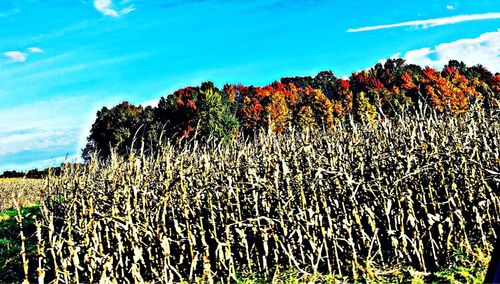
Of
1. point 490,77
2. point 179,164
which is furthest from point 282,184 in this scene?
point 490,77

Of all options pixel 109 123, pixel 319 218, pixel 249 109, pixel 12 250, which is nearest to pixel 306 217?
A: pixel 319 218

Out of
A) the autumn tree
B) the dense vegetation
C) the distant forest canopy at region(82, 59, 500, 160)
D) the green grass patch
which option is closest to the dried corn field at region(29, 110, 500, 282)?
the dense vegetation

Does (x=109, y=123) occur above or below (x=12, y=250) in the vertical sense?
above

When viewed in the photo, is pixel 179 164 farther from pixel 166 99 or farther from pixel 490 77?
pixel 490 77

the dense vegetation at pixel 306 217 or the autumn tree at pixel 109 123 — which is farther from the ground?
the autumn tree at pixel 109 123

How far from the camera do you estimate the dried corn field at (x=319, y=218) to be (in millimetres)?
5723

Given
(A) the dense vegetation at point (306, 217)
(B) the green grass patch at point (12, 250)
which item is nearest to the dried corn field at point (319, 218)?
(A) the dense vegetation at point (306, 217)

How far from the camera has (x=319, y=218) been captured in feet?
18.6

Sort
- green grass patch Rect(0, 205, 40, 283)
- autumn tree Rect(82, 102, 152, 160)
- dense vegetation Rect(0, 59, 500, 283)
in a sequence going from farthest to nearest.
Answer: autumn tree Rect(82, 102, 152, 160) → green grass patch Rect(0, 205, 40, 283) → dense vegetation Rect(0, 59, 500, 283)

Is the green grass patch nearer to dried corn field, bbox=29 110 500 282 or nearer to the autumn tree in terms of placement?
dried corn field, bbox=29 110 500 282

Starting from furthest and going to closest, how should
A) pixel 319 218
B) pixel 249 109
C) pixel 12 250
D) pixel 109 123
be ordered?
pixel 109 123 < pixel 249 109 < pixel 12 250 < pixel 319 218

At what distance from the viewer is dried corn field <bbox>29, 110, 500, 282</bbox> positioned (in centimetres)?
572

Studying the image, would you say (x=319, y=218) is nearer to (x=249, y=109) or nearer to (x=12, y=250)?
(x=12, y=250)

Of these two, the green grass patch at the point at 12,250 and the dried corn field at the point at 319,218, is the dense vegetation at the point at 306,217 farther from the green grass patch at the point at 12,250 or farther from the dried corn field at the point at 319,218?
the green grass patch at the point at 12,250
